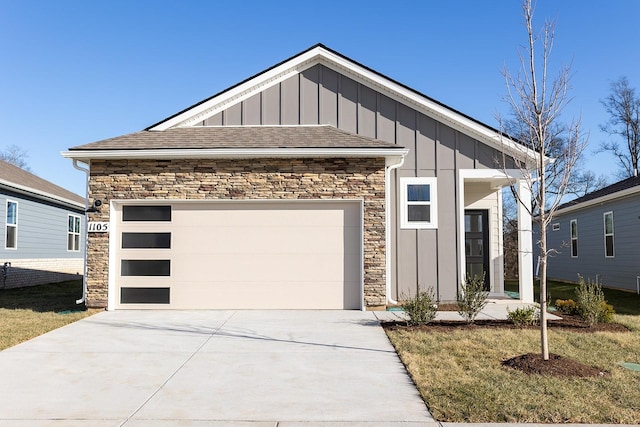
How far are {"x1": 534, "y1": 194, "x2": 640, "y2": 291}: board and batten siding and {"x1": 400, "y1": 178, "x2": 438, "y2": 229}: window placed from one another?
4366mm

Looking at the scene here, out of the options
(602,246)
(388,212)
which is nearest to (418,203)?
(388,212)

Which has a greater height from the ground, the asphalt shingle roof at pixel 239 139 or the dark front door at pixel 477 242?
the asphalt shingle roof at pixel 239 139

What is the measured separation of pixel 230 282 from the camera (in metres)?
10.5

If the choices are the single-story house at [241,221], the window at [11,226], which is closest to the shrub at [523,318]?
the single-story house at [241,221]

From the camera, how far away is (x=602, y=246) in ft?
59.0

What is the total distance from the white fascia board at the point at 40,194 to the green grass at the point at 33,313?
3.31 m

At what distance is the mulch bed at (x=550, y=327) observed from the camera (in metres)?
5.66

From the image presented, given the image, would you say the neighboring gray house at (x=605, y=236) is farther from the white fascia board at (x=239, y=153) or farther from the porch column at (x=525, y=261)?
the white fascia board at (x=239, y=153)

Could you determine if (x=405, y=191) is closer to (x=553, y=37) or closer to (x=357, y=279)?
(x=357, y=279)

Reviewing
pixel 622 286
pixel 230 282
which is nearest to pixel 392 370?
pixel 230 282

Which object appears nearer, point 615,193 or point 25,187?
point 615,193

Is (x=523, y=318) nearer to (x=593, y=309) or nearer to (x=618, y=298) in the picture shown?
(x=593, y=309)

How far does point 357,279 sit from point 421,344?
3516 mm

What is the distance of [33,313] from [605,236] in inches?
698
